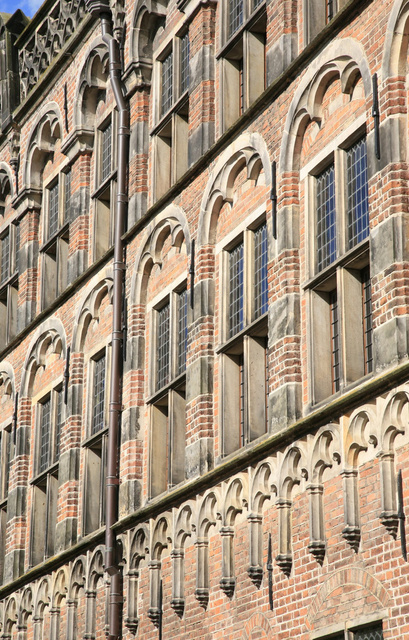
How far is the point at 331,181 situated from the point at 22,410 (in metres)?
9.07

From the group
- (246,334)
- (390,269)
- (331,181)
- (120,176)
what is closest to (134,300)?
(120,176)

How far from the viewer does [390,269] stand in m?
10.9

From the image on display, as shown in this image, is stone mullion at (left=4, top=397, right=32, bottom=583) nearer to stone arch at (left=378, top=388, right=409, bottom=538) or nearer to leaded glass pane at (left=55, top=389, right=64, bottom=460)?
leaded glass pane at (left=55, top=389, right=64, bottom=460)

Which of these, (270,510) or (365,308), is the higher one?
(365,308)

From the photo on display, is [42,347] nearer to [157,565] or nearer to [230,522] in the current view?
[157,565]

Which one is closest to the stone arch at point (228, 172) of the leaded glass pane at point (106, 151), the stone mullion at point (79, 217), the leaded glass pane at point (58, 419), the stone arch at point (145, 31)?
the stone arch at point (145, 31)

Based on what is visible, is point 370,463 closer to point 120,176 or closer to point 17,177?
point 120,176

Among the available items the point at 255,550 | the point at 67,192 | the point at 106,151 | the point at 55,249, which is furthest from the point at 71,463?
the point at 255,550

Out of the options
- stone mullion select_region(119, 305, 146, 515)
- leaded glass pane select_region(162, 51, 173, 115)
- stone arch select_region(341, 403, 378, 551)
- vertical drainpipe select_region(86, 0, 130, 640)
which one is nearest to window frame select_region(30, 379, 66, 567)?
vertical drainpipe select_region(86, 0, 130, 640)

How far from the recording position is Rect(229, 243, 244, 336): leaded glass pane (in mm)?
14086

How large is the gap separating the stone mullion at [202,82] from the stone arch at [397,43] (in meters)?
4.10

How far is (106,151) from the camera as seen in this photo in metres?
19.2

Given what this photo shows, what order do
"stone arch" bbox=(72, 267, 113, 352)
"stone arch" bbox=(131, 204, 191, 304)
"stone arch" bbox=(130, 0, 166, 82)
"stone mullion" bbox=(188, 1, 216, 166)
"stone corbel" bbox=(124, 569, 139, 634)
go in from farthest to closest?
"stone arch" bbox=(72, 267, 113, 352) < "stone arch" bbox=(130, 0, 166, 82) < "stone arch" bbox=(131, 204, 191, 304) < "stone mullion" bbox=(188, 1, 216, 166) < "stone corbel" bbox=(124, 569, 139, 634)

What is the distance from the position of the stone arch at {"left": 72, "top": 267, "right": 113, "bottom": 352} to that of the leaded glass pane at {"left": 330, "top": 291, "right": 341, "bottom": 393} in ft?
18.6
